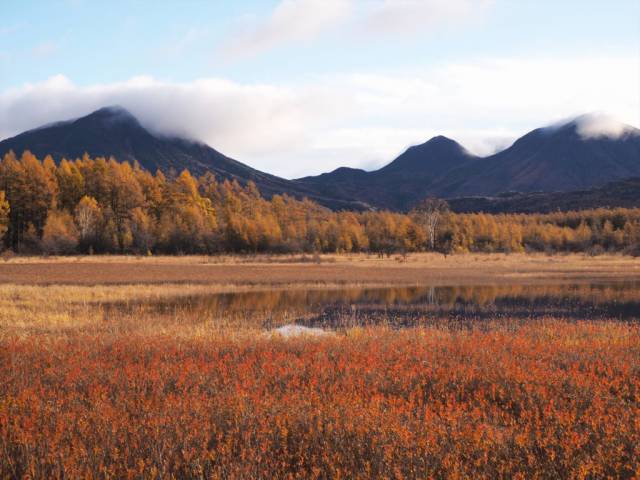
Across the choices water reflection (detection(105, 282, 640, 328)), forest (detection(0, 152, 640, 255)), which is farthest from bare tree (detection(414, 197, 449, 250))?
water reflection (detection(105, 282, 640, 328))

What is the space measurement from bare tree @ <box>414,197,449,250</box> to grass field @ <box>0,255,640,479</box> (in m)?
103

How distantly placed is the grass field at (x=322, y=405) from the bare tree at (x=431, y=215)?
102781 millimetres

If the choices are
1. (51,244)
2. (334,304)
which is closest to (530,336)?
(334,304)

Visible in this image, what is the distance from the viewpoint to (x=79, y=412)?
8.05m

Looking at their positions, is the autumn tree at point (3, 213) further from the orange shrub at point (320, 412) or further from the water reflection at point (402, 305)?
the orange shrub at point (320, 412)

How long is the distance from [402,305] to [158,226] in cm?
7618

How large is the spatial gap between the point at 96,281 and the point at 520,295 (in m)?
33.0

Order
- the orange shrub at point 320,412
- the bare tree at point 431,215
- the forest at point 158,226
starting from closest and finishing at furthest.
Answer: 1. the orange shrub at point 320,412
2. the forest at point 158,226
3. the bare tree at point 431,215

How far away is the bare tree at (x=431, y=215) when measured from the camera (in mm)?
119125

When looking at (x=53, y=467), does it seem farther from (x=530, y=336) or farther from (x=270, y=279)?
(x=270, y=279)

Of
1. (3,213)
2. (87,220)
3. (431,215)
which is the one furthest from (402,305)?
(431,215)

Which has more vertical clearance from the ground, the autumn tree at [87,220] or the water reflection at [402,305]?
the autumn tree at [87,220]

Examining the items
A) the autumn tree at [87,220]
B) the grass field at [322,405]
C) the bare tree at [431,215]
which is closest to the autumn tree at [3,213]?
the autumn tree at [87,220]

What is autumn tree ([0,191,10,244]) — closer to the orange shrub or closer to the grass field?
the grass field
